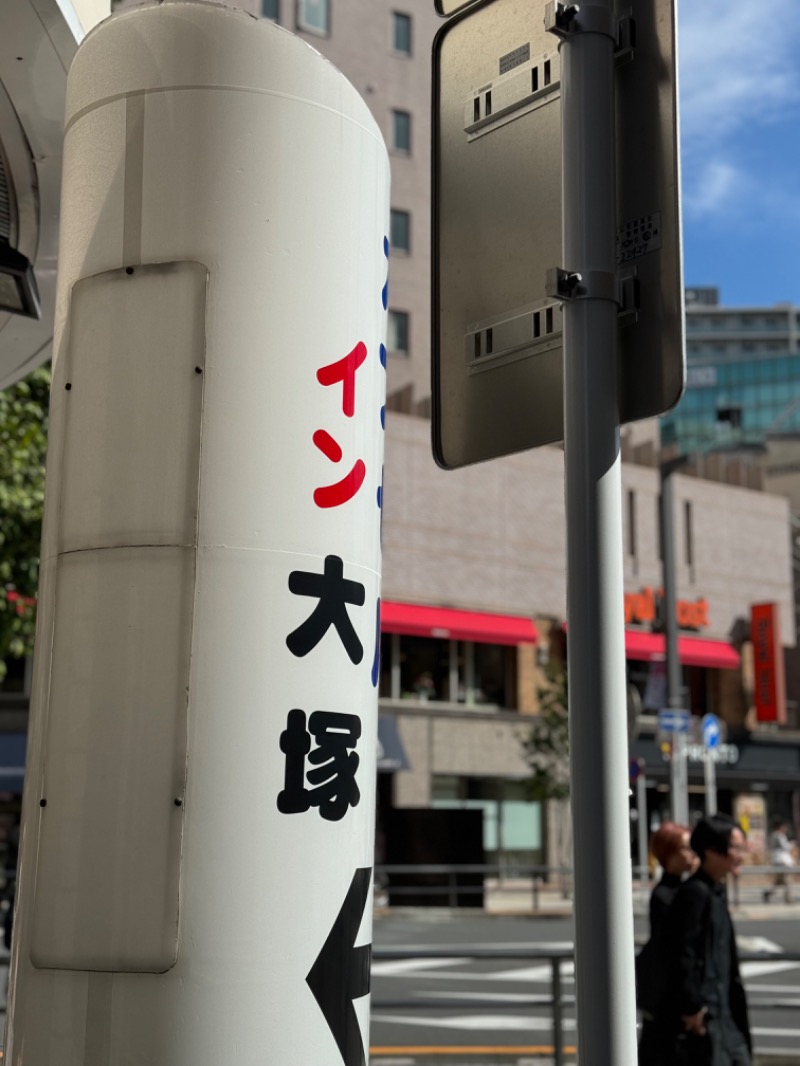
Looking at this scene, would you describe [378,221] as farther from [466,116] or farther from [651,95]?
[651,95]

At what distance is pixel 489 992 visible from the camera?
1555cm

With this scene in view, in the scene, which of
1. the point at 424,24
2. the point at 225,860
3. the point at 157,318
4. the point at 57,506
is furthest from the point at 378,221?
the point at 424,24

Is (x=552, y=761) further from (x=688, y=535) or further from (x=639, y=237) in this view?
(x=639, y=237)

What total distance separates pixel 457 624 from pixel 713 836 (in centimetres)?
3122

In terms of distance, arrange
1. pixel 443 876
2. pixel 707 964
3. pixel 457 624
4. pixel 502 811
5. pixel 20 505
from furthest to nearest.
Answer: pixel 502 811, pixel 457 624, pixel 443 876, pixel 20 505, pixel 707 964

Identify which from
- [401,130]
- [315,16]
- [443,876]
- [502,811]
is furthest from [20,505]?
[315,16]

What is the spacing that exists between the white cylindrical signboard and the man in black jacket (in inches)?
117

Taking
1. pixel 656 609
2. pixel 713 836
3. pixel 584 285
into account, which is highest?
pixel 656 609

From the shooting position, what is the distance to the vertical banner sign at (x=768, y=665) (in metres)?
44.4

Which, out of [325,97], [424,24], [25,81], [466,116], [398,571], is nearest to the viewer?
[466,116]

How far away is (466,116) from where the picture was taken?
306cm

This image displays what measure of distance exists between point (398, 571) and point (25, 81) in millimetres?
32198

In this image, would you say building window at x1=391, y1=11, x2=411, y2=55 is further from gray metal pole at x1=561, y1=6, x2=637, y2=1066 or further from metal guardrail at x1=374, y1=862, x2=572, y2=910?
gray metal pole at x1=561, y1=6, x2=637, y2=1066

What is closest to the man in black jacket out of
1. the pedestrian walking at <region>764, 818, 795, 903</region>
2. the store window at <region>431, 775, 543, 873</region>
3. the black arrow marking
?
the black arrow marking
